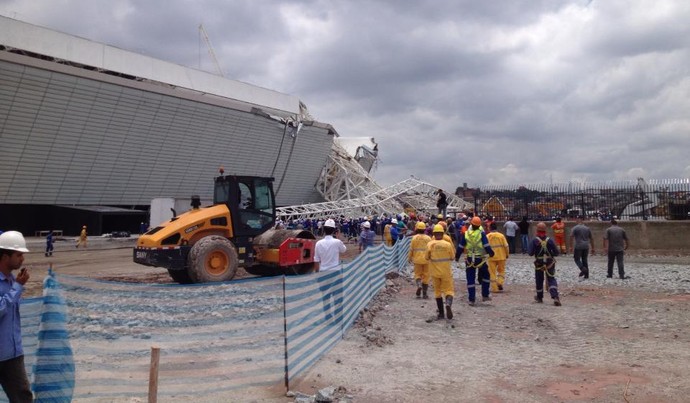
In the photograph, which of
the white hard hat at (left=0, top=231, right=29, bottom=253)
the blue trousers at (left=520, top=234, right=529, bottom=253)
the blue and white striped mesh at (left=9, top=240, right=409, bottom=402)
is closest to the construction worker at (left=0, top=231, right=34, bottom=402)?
the white hard hat at (left=0, top=231, right=29, bottom=253)

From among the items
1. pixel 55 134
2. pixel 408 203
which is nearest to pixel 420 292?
pixel 55 134

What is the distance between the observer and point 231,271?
1156 centimetres

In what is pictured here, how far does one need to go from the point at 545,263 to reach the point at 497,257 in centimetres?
175

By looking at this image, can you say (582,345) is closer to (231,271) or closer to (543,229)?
(543,229)

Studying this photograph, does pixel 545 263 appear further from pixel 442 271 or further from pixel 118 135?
pixel 118 135

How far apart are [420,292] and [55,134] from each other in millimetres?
36692

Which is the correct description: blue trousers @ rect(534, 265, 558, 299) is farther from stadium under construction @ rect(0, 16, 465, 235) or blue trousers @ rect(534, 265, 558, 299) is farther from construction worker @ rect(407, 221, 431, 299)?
stadium under construction @ rect(0, 16, 465, 235)

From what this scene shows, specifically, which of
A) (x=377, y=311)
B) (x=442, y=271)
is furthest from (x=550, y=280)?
(x=377, y=311)

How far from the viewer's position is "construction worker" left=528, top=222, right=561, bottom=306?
32.4ft

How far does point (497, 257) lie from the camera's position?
1159 cm

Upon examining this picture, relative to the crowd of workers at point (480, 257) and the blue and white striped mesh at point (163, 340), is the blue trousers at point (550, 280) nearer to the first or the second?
the crowd of workers at point (480, 257)

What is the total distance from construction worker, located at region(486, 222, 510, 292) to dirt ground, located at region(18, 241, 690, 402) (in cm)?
110

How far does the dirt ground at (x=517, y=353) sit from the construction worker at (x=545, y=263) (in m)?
0.32

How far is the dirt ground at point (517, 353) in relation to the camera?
207 inches
